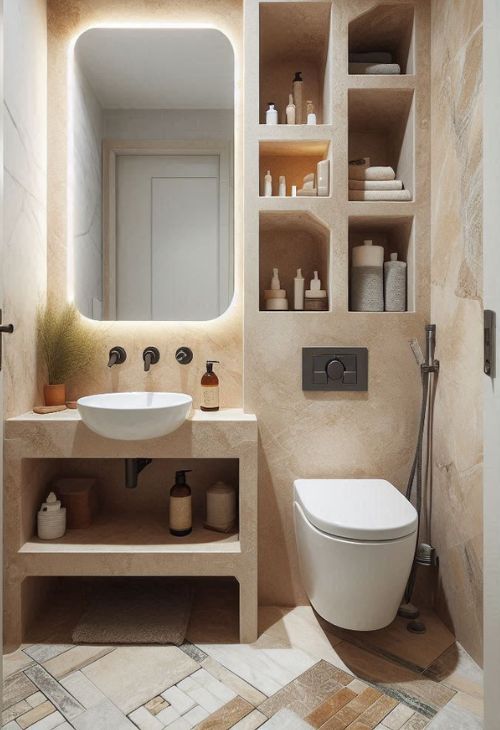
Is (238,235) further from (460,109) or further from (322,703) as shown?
(322,703)

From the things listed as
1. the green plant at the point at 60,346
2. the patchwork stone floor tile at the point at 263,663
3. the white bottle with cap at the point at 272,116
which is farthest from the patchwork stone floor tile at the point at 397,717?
the white bottle with cap at the point at 272,116

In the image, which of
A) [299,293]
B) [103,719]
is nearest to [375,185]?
[299,293]

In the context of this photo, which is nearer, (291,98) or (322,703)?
(322,703)

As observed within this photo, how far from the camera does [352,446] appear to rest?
71.8 inches

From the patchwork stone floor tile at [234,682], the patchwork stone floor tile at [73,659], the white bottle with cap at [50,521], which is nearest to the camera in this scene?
the patchwork stone floor tile at [234,682]

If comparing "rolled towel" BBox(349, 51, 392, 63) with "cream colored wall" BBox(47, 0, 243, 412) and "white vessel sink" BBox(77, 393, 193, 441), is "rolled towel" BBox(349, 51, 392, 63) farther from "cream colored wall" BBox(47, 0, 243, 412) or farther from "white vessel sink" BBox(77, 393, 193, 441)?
"white vessel sink" BBox(77, 393, 193, 441)

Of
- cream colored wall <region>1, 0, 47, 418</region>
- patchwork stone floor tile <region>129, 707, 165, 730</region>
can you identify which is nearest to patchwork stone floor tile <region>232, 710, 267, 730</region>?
patchwork stone floor tile <region>129, 707, 165, 730</region>

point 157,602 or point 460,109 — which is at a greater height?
point 460,109

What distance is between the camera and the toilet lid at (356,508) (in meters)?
1.32

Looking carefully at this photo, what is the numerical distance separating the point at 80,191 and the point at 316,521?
1.52 meters

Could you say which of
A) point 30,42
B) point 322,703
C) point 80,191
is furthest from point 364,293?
point 30,42

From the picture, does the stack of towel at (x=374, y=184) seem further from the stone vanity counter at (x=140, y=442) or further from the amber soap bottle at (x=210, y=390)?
the stone vanity counter at (x=140, y=442)

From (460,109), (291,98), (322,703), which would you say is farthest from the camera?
(291,98)

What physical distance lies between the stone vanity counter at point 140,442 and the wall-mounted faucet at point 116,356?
324 millimetres
